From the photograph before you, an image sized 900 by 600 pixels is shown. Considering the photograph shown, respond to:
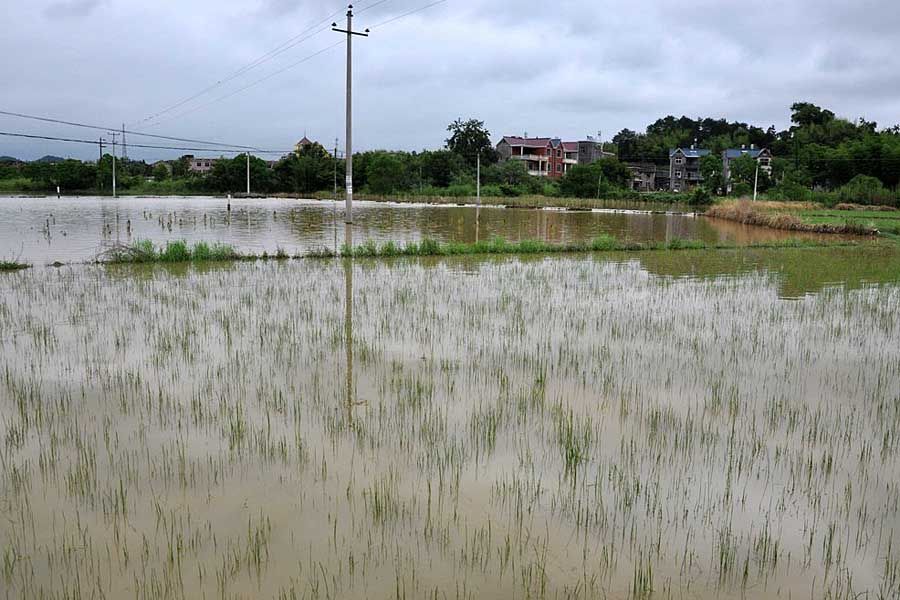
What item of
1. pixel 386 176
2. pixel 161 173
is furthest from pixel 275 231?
pixel 161 173

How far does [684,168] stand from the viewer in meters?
→ 74.7

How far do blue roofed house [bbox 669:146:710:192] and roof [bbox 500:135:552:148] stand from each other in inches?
547

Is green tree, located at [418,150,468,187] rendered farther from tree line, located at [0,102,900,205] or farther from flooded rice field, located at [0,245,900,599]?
flooded rice field, located at [0,245,900,599]

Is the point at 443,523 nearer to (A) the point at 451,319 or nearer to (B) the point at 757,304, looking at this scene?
(A) the point at 451,319

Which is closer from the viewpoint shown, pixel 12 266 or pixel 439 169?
pixel 12 266

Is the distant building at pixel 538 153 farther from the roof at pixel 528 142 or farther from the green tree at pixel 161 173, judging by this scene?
the green tree at pixel 161 173

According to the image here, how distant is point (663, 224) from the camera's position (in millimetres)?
33594

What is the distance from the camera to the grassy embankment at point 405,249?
1458 centimetres

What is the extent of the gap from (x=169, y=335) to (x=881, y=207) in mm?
44977

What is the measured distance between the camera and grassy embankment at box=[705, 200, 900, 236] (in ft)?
92.1

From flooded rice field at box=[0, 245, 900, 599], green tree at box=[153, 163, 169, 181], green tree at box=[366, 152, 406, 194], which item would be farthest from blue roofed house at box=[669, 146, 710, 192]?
flooded rice field at box=[0, 245, 900, 599]

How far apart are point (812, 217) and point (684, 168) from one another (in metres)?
43.3

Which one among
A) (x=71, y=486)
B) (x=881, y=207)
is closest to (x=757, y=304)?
(x=71, y=486)

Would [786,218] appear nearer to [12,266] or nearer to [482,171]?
[12,266]
